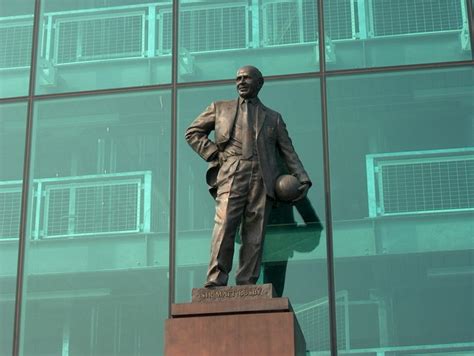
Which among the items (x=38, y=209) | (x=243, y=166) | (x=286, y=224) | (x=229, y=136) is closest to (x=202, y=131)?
(x=229, y=136)

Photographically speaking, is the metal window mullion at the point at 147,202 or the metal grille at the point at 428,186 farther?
the metal window mullion at the point at 147,202

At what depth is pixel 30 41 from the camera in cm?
1490

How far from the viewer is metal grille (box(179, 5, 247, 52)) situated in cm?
1452

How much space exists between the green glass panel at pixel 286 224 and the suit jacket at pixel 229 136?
73 centimetres

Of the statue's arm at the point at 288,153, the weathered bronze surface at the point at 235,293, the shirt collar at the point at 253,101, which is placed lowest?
the weathered bronze surface at the point at 235,293

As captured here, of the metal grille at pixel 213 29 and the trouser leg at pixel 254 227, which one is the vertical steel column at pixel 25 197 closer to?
the metal grille at pixel 213 29

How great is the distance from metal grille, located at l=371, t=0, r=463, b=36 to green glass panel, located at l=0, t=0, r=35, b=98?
4.61 meters

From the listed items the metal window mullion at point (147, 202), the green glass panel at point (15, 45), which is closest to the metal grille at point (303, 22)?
the metal window mullion at point (147, 202)

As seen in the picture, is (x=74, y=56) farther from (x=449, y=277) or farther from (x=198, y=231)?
(x=449, y=277)

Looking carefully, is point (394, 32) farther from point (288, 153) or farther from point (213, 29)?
point (288, 153)

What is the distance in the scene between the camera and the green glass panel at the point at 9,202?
13508 millimetres

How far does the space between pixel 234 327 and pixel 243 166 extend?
1.95m

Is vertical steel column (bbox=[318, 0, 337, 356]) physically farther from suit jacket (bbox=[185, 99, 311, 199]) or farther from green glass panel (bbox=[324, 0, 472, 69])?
suit jacket (bbox=[185, 99, 311, 199])

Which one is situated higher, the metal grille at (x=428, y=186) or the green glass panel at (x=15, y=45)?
the green glass panel at (x=15, y=45)
